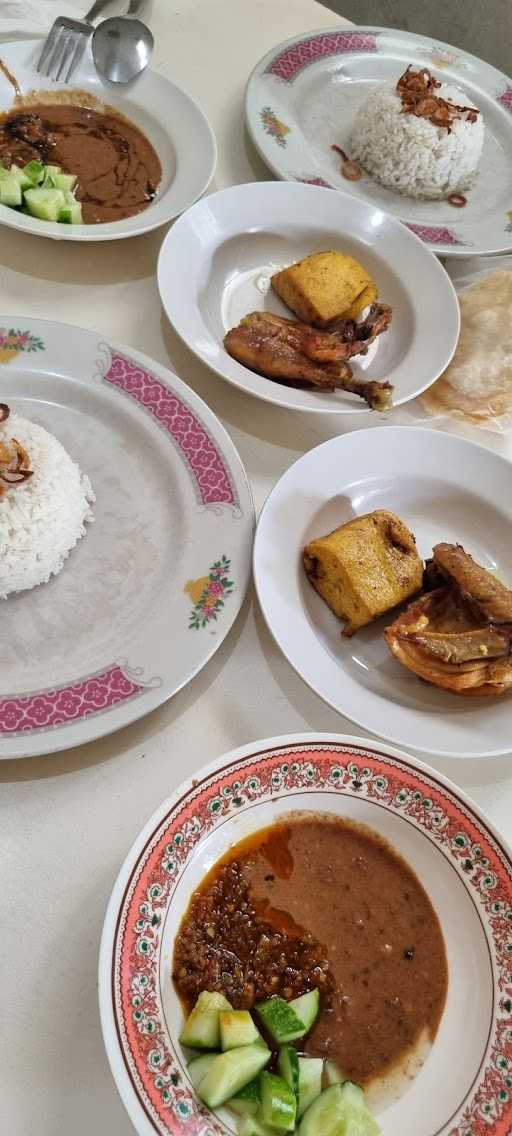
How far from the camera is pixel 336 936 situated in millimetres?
1102

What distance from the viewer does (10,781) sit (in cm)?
119

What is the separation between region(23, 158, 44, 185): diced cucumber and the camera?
1.76m

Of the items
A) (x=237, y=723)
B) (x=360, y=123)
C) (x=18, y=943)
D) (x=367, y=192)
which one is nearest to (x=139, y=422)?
(x=237, y=723)

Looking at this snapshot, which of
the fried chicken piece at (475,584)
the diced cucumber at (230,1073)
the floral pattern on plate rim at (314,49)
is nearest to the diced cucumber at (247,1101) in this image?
the diced cucumber at (230,1073)

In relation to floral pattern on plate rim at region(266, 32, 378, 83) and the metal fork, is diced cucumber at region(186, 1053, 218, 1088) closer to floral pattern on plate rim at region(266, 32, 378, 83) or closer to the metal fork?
the metal fork

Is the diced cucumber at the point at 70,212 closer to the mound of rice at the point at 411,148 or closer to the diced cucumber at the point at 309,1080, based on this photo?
the mound of rice at the point at 411,148

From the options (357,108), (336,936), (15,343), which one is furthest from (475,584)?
(357,108)

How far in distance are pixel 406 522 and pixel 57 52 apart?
4.72 ft

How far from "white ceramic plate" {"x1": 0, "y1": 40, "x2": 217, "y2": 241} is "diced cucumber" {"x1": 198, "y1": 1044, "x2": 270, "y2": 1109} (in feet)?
4.86

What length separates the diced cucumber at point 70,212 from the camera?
1758mm

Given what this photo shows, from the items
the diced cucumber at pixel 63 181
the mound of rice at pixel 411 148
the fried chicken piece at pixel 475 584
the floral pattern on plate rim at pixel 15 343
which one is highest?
the mound of rice at pixel 411 148

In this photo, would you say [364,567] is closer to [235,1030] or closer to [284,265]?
[235,1030]

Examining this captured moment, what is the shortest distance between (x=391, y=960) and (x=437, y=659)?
426 millimetres

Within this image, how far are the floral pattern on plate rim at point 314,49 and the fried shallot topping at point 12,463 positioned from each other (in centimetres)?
138
